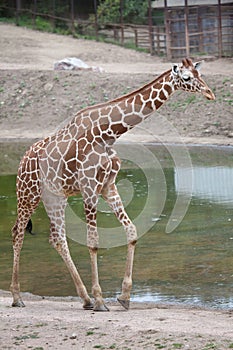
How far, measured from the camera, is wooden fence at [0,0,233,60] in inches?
1201

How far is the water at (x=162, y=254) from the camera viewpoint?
9469mm

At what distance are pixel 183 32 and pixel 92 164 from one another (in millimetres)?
23707

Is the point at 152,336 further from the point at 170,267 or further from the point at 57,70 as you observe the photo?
the point at 57,70

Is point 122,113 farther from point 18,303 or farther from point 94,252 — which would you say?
point 18,303

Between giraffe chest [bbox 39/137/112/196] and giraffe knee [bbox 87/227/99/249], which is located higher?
giraffe chest [bbox 39/137/112/196]

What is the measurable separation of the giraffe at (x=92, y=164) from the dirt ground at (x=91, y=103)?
451mm

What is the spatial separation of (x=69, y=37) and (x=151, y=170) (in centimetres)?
1991

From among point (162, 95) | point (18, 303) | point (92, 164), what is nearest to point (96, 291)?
point (18, 303)

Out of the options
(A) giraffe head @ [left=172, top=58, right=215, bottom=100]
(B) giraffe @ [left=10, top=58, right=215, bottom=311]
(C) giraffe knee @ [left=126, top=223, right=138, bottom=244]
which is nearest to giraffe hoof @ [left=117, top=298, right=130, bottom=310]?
(B) giraffe @ [left=10, top=58, right=215, bottom=311]

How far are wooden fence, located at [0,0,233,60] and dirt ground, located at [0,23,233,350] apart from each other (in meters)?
0.89

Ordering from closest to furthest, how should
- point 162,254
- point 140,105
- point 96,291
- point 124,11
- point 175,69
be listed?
point 96,291 → point 175,69 → point 140,105 → point 162,254 → point 124,11

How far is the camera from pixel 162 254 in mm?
10945

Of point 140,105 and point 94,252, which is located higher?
point 140,105

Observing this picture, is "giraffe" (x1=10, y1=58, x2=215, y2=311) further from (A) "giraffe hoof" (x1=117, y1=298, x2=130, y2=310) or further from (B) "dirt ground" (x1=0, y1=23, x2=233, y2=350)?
(B) "dirt ground" (x1=0, y1=23, x2=233, y2=350)
